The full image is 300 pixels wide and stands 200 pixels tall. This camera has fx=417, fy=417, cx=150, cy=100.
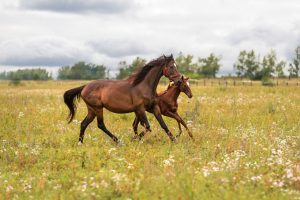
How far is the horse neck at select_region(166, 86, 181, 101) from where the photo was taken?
14.1 meters

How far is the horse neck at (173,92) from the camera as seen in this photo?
14.1 metres

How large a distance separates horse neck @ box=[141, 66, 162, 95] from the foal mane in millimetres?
106

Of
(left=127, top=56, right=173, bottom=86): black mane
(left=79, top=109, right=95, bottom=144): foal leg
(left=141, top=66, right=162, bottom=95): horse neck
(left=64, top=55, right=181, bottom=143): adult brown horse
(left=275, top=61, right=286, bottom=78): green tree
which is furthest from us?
(left=275, top=61, right=286, bottom=78): green tree

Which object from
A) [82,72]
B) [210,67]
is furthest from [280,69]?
[82,72]

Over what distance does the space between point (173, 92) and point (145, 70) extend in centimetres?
177

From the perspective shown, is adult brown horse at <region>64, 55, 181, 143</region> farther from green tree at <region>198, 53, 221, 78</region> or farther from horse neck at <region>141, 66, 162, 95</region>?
green tree at <region>198, 53, 221, 78</region>

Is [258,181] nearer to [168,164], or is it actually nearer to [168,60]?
[168,164]

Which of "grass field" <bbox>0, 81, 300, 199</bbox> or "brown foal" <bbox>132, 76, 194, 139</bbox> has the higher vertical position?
"brown foal" <bbox>132, 76, 194, 139</bbox>

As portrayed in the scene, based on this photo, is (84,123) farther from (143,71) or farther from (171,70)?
(171,70)

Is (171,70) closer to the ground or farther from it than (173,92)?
farther from it

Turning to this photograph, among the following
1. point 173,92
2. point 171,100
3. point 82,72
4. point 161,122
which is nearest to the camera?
point 161,122

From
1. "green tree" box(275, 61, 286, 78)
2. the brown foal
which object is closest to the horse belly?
the brown foal

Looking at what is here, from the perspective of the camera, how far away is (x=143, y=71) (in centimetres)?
1274

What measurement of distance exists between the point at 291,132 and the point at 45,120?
9.99m
